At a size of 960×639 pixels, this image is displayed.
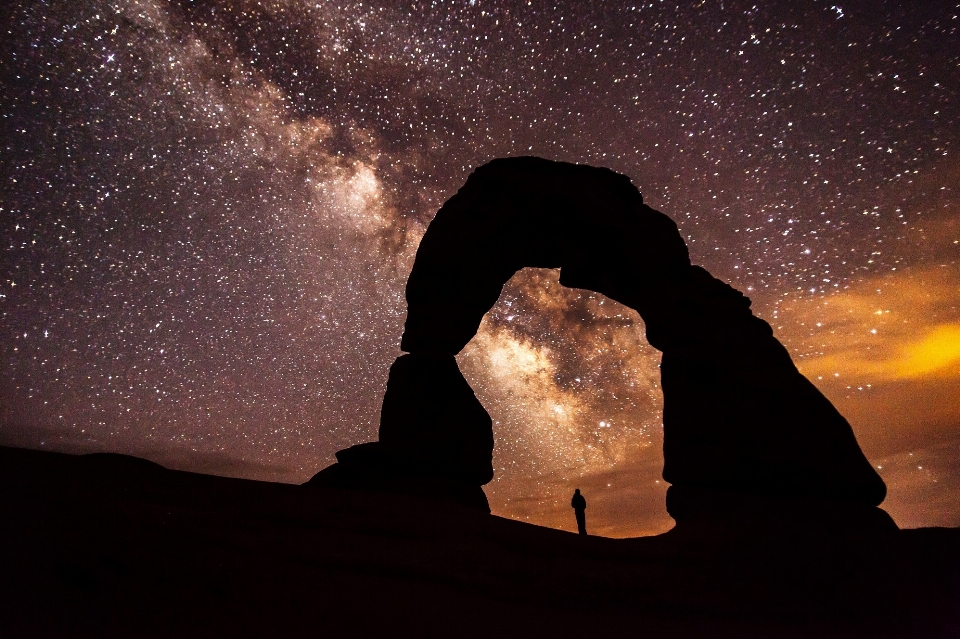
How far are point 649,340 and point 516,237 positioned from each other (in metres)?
5.55

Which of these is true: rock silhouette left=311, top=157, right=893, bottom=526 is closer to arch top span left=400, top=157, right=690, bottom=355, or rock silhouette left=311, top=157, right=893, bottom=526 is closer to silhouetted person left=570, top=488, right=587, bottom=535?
arch top span left=400, top=157, right=690, bottom=355

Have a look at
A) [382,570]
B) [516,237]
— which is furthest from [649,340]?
[382,570]

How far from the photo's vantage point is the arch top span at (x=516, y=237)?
51.4 feet

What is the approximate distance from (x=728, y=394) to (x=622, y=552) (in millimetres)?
5370

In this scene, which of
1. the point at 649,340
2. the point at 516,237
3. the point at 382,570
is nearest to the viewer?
the point at 382,570

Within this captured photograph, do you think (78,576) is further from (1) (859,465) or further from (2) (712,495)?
(1) (859,465)

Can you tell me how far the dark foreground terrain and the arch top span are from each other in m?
7.54

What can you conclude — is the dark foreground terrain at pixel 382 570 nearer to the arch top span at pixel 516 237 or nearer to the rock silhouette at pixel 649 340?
the rock silhouette at pixel 649 340

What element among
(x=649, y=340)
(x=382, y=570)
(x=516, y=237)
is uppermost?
(x=516, y=237)

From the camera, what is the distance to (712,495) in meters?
11.6

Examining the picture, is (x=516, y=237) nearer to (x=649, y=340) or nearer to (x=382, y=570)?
(x=649, y=340)

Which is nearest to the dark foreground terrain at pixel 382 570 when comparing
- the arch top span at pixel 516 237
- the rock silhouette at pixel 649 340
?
the rock silhouette at pixel 649 340

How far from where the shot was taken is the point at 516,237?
55.6 feet

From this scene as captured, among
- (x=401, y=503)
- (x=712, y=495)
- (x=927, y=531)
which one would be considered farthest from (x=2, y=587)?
(x=927, y=531)
